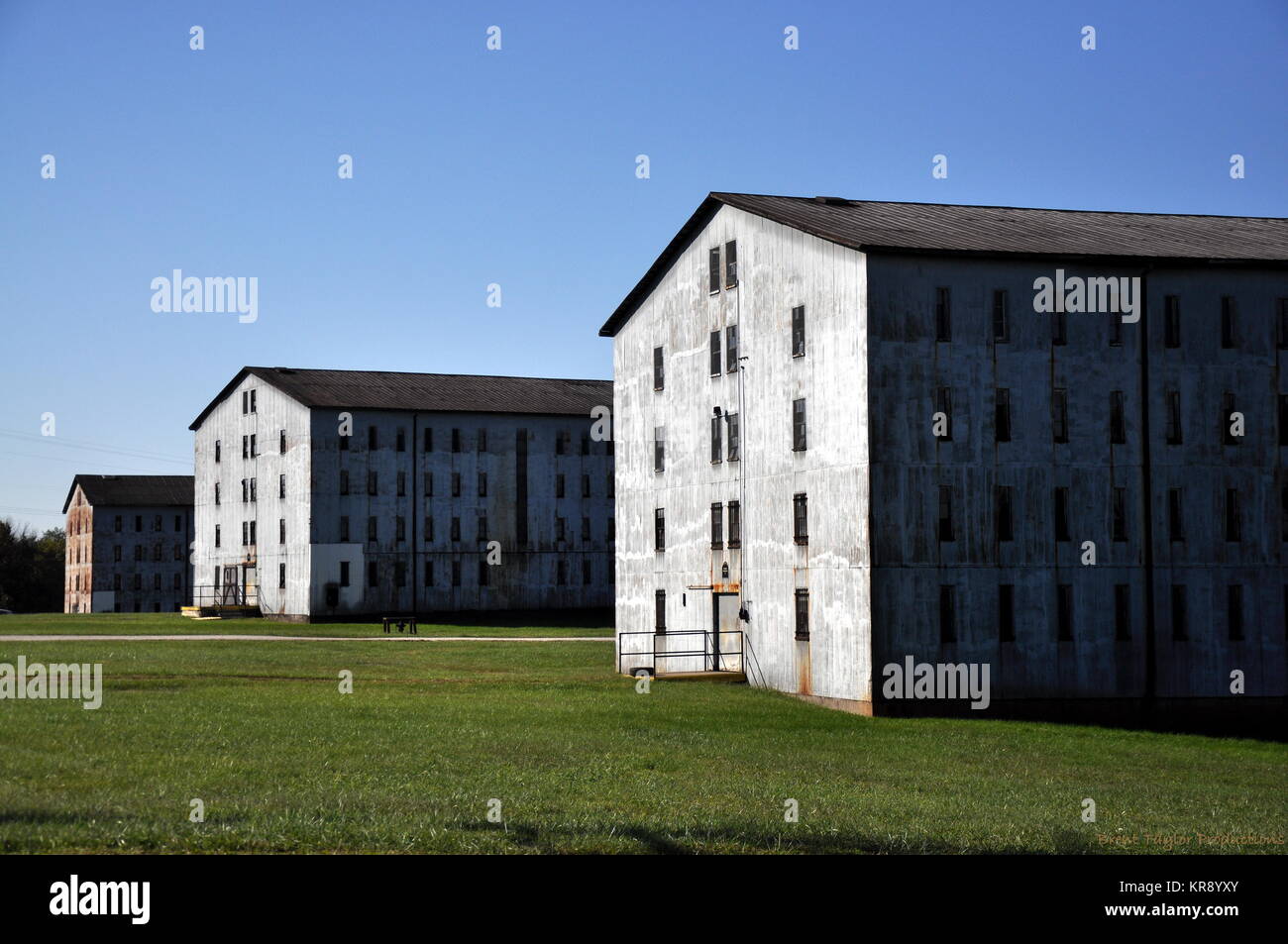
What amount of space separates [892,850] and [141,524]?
125 m

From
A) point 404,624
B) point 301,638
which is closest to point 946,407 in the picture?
point 301,638

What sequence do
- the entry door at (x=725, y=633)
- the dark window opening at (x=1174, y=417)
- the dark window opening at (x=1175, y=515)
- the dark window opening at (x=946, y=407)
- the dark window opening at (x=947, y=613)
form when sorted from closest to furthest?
the dark window opening at (x=947, y=613) < the dark window opening at (x=946, y=407) < the dark window opening at (x=1175, y=515) < the dark window opening at (x=1174, y=417) < the entry door at (x=725, y=633)

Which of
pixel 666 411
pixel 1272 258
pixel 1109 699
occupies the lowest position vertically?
pixel 1109 699

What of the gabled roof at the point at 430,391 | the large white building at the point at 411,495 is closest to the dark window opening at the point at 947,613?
the large white building at the point at 411,495

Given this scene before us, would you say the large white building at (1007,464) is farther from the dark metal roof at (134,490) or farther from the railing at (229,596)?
the dark metal roof at (134,490)

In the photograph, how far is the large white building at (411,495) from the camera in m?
80.4

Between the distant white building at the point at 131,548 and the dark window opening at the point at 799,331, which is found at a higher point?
the dark window opening at the point at 799,331

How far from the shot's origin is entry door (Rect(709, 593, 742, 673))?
43719 millimetres

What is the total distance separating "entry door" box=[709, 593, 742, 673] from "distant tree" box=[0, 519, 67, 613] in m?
117

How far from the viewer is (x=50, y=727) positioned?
84.6ft

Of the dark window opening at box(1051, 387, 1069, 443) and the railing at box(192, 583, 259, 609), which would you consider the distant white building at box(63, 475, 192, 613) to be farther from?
the dark window opening at box(1051, 387, 1069, 443)

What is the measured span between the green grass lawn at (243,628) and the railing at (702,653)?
775 inches
